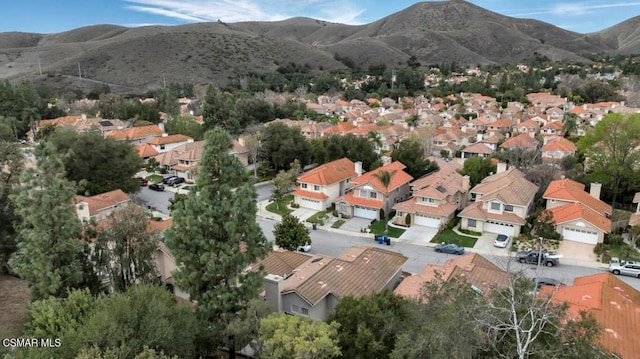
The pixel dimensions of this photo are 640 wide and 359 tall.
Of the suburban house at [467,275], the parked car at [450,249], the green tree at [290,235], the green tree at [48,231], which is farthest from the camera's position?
the parked car at [450,249]

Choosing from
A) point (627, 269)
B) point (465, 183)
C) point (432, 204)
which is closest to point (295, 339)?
point (627, 269)

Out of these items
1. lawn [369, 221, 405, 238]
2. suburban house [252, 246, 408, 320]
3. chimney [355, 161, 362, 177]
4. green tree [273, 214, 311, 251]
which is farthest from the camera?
chimney [355, 161, 362, 177]

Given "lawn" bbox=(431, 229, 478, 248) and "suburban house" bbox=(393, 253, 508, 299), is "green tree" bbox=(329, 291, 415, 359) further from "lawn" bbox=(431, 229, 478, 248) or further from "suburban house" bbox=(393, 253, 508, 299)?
"lawn" bbox=(431, 229, 478, 248)

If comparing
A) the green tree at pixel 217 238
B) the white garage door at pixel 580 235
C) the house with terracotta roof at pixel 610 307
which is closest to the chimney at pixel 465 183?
the white garage door at pixel 580 235

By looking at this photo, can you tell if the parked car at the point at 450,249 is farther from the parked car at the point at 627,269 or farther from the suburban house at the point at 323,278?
the parked car at the point at 627,269

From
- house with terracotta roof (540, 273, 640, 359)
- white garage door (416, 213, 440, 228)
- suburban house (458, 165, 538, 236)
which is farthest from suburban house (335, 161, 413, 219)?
house with terracotta roof (540, 273, 640, 359)

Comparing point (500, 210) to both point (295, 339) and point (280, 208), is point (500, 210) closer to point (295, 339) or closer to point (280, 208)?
point (280, 208)
